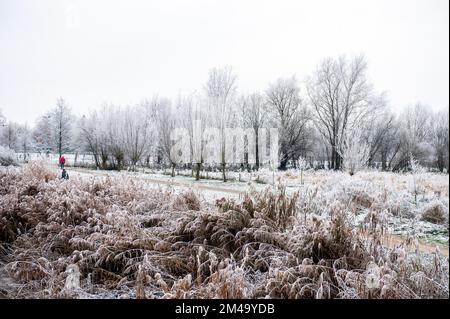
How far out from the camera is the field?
2070 mm

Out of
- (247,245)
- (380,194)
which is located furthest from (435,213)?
(247,245)

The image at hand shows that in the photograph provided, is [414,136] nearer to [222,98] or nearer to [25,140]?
[222,98]

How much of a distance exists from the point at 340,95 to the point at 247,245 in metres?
3.75

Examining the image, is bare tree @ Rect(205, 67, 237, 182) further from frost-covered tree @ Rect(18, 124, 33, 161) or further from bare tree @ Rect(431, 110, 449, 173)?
frost-covered tree @ Rect(18, 124, 33, 161)

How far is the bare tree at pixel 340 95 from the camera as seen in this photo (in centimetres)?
474

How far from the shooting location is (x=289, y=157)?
5.89m

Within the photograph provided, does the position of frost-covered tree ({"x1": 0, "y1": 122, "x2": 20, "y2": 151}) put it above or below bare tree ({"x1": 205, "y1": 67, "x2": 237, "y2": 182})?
below

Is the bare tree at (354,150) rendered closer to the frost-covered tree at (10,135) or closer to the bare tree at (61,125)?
the bare tree at (61,125)

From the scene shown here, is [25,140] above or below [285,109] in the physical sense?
below

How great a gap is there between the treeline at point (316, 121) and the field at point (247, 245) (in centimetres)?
65

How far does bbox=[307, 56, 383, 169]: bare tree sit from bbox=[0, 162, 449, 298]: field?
154 cm

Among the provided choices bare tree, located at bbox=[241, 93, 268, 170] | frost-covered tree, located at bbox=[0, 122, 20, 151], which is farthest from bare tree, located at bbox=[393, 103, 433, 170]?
frost-covered tree, located at bbox=[0, 122, 20, 151]

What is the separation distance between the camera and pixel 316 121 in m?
5.59
